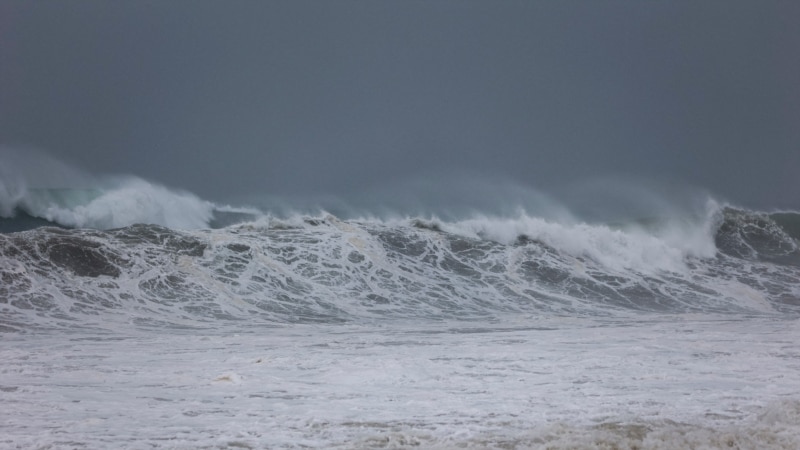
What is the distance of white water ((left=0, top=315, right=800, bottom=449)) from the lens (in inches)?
162

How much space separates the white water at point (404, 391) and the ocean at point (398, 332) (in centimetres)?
3

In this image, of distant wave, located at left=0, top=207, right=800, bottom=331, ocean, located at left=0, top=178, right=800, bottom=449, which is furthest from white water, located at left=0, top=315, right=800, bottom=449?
distant wave, located at left=0, top=207, right=800, bottom=331

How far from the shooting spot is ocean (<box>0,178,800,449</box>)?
4.41m

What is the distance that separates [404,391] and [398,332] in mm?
4700

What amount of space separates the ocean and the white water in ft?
0.10

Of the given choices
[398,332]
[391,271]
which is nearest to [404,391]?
[398,332]

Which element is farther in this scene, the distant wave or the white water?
the distant wave

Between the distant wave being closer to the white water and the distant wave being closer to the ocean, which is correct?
the ocean

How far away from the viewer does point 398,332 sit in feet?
33.8

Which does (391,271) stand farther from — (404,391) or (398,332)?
(404,391)

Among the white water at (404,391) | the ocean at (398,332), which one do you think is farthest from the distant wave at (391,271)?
the white water at (404,391)

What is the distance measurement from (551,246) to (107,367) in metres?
14.5

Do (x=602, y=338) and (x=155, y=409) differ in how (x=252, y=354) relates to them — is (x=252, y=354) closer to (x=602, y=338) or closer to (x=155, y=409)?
(x=155, y=409)

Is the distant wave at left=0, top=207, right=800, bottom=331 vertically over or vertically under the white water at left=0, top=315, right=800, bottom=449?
over
